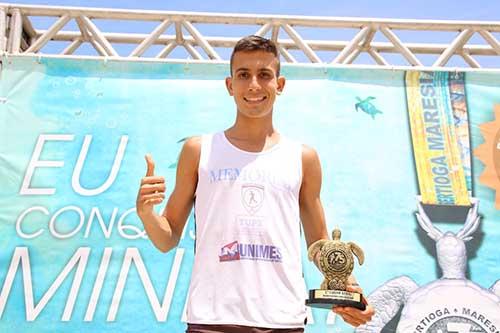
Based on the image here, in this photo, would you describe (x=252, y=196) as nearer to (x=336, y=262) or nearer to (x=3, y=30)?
(x=336, y=262)

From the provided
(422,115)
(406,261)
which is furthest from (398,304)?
(422,115)

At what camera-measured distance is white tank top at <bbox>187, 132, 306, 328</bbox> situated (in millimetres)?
1413

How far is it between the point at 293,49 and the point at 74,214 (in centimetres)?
220

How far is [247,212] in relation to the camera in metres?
1.48

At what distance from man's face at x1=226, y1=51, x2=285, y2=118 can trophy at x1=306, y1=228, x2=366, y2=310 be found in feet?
1.37

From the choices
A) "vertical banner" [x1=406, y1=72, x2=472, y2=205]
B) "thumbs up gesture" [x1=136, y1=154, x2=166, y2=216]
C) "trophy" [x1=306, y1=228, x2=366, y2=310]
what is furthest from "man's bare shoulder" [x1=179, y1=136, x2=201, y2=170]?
"vertical banner" [x1=406, y1=72, x2=472, y2=205]

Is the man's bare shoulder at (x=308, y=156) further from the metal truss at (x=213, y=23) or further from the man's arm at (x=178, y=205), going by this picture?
the metal truss at (x=213, y=23)

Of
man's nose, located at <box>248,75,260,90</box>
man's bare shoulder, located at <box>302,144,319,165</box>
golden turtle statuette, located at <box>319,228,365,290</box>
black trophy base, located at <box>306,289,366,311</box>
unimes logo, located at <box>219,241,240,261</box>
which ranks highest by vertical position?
man's nose, located at <box>248,75,260,90</box>

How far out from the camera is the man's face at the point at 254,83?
62.2 inches

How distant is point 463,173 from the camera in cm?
387

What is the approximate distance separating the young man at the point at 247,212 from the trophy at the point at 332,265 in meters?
0.04

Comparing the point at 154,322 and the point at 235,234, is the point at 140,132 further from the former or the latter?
the point at 235,234

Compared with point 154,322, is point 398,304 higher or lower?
higher

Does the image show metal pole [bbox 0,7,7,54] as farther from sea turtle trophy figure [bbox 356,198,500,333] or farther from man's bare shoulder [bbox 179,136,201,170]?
sea turtle trophy figure [bbox 356,198,500,333]
